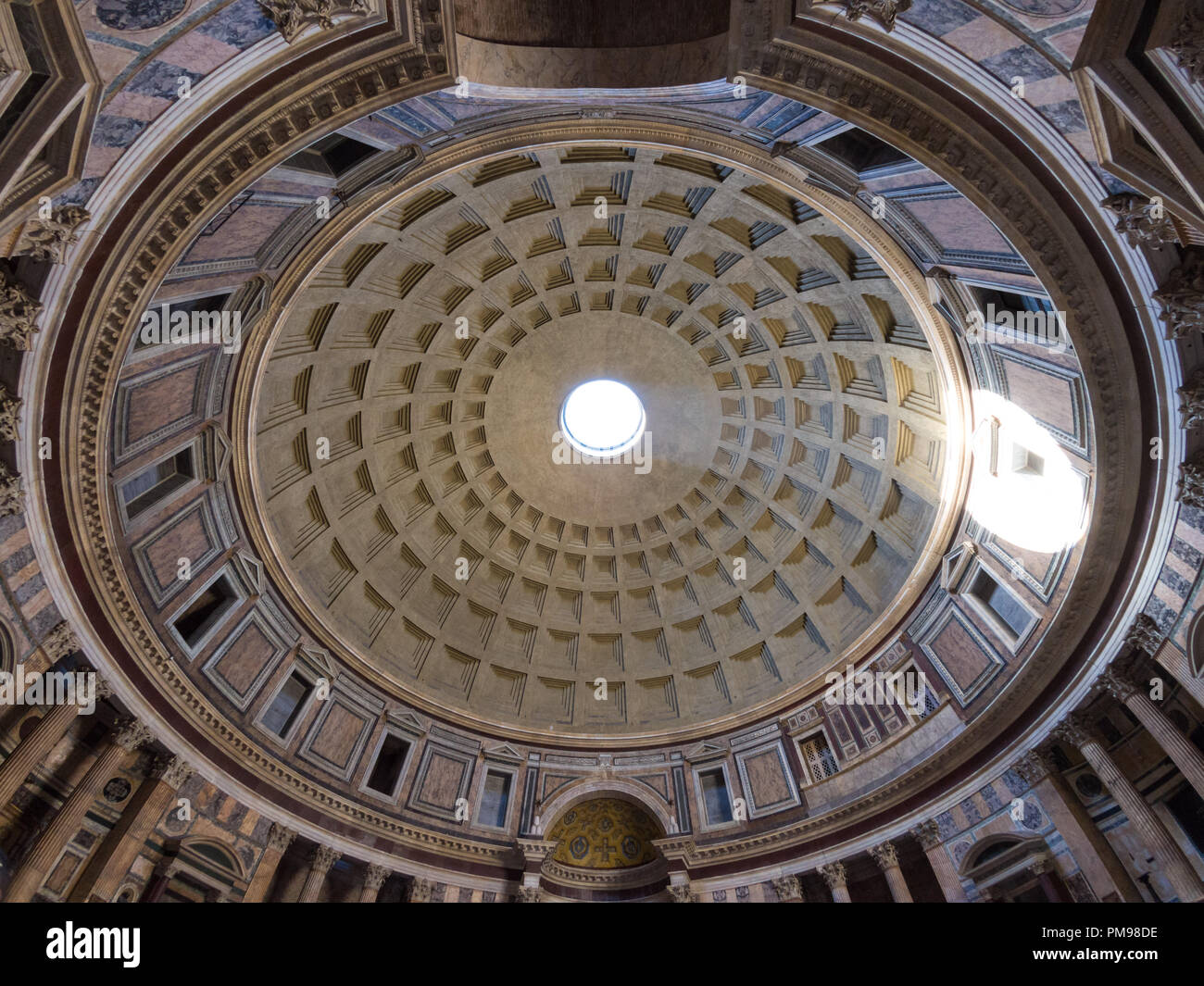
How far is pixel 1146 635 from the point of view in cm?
1509

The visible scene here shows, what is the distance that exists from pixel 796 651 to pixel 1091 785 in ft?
38.1

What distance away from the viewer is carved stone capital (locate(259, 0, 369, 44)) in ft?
32.4

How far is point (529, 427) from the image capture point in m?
31.0

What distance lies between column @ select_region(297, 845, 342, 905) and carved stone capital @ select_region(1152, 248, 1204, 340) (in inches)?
863

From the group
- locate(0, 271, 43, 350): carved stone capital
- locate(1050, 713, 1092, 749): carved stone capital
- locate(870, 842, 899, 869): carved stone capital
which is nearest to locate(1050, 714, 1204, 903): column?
locate(1050, 713, 1092, 749): carved stone capital

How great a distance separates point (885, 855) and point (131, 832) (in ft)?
59.4

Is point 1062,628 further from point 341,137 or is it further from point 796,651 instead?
point 341,137

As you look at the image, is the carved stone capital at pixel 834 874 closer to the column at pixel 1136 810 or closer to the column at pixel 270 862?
the column at pixel 1136 810

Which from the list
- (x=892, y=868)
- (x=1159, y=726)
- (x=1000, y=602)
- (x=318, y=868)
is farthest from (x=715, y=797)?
(x=1159, y=726)

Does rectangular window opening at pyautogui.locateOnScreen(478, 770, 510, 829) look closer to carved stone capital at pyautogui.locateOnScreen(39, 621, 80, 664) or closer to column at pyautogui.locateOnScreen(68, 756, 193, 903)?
column at pyautogui.locateOnScreen(68, 756, 193, 903)

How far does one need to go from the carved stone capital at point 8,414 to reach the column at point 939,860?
21.2 m

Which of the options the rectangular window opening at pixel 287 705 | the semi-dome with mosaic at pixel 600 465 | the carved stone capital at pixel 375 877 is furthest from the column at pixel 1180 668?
the rectangular window opening at pixel 287 705

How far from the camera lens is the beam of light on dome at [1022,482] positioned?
17938mm
